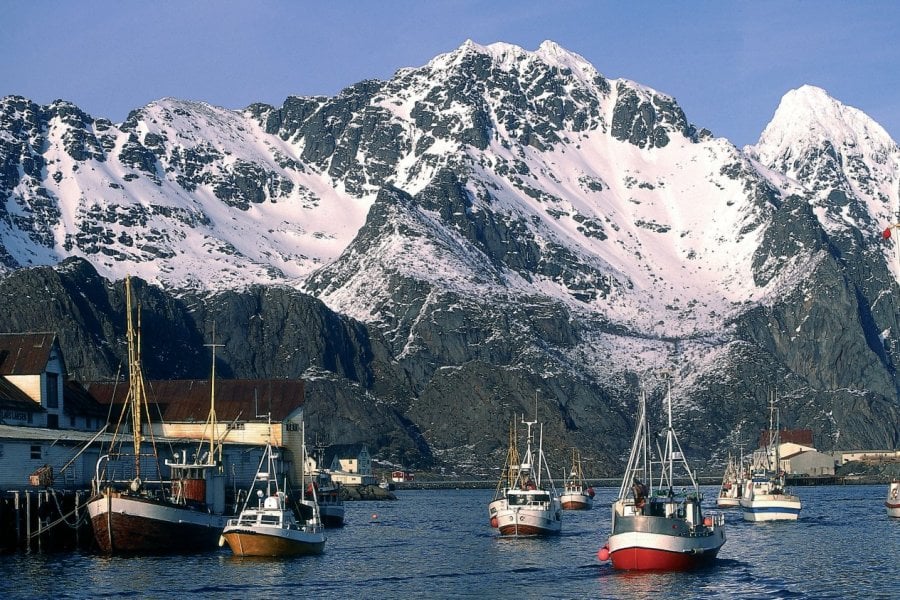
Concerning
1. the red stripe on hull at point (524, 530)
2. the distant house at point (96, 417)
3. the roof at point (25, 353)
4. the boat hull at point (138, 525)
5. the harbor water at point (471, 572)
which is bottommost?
the harbor water at point (471, 572)

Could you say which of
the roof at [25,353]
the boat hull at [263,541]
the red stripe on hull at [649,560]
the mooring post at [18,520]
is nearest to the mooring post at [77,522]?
the mooring post at [18,520]

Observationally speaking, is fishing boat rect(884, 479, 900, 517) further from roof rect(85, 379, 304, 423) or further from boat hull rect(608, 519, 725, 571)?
boat hull rect(608, 519, 725, 571)

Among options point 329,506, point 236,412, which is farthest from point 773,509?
point 236,412

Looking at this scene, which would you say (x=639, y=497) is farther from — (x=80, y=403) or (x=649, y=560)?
(x=80, y=403)

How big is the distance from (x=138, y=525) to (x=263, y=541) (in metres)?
8.62

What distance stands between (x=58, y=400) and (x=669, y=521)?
67.3 m

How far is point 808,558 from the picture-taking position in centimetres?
11300

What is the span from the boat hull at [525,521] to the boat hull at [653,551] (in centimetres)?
3406

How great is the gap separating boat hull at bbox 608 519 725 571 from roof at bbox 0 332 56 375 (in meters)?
62.0

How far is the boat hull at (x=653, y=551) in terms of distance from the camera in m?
96.3

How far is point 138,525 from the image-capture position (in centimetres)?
10800

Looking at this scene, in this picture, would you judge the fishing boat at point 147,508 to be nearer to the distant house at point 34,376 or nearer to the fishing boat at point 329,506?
the distant house at point 34,376

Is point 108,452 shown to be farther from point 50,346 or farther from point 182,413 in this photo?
point 182,413

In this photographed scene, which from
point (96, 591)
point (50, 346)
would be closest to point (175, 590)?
point (96, 591)
